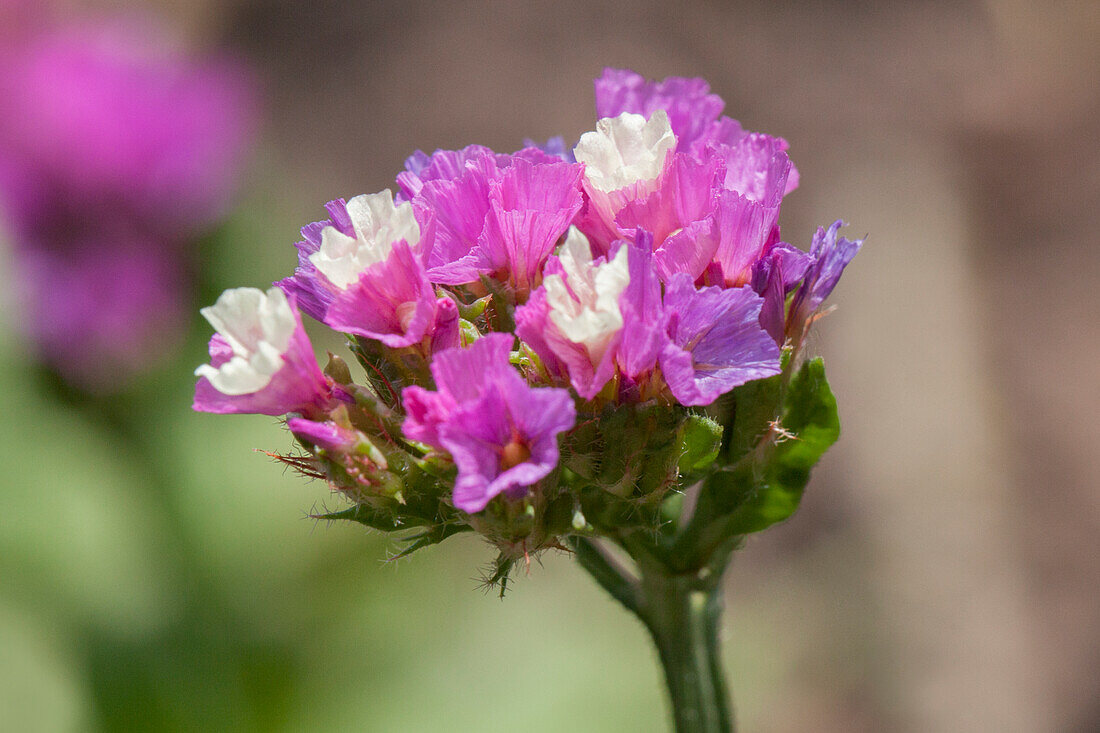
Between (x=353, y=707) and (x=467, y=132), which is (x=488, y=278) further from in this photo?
(x=467, y=132)

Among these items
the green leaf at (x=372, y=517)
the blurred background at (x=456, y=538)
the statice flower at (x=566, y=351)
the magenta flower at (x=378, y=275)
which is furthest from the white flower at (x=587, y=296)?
the blurred background at (x=456, y=538)

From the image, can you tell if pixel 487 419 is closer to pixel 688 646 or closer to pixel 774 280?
pixel 774 280

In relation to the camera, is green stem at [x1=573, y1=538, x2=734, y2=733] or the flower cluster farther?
green stem at [x1=573, y1=538, x2=734, y2=733]

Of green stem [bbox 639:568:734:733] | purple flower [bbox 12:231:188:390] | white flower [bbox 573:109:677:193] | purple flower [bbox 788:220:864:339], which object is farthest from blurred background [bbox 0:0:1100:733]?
white flower [bbox 573:109:677:193]

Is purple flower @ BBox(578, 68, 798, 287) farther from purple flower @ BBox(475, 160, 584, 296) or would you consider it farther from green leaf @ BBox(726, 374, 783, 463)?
green leaf @ BBox(726, 374, 783, 463)

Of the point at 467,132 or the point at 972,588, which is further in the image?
the point at 467,132

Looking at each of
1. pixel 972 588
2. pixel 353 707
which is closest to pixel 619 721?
pixel 353 707
